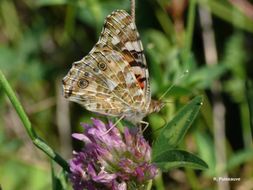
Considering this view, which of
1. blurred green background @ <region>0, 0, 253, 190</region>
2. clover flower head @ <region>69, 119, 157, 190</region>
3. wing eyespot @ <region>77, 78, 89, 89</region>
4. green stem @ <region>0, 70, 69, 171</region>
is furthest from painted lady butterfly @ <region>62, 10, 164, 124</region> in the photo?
blurred green background @ <region>0, 0, 253, 190</region>

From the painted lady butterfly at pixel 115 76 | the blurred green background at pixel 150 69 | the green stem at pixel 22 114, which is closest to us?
the green stem at pixel 22 114

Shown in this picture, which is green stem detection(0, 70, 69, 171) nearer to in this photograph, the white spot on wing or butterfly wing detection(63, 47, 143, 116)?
butterfly wing detection(63, 47, 143, 116)

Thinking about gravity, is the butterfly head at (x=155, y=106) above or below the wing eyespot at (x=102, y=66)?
below

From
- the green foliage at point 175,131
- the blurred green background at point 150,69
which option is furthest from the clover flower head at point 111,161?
the blurred green background at point 150,69

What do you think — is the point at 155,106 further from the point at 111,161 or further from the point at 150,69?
the point at 150,69

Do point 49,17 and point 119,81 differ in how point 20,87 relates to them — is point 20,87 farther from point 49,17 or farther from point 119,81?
point 119,81

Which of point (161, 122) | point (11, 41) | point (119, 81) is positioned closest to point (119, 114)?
point (119, 81)

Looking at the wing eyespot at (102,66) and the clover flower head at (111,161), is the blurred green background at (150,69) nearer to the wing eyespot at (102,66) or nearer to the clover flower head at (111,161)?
the wing eyespot at (102,66)
